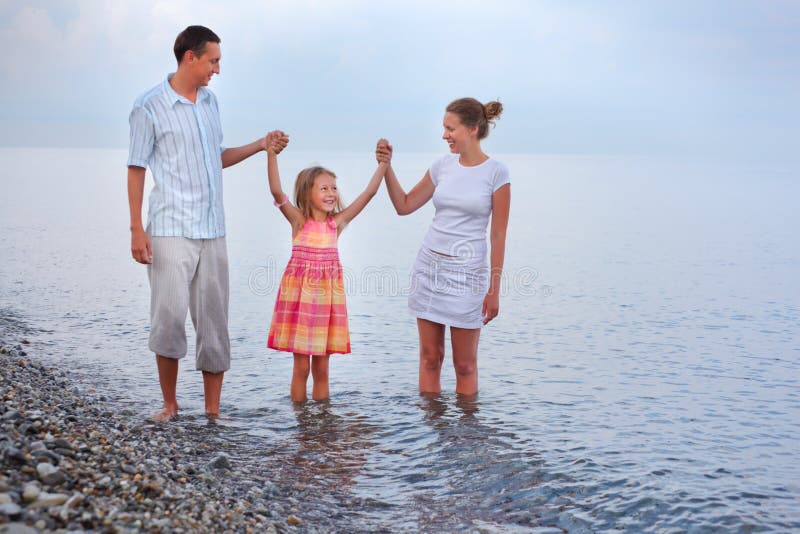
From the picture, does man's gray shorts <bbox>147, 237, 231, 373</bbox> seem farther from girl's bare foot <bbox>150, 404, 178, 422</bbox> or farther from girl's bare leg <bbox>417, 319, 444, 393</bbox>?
girl's bare leg <bbox>417, 319, 444, 393</bbox>

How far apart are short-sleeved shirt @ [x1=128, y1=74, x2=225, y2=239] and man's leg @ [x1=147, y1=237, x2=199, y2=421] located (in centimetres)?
9

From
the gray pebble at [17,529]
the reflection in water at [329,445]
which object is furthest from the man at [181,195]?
the gray pebble at [17,529]

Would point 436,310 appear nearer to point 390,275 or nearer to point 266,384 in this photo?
point 266,384

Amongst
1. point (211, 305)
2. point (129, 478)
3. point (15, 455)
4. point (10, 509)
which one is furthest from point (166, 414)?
point (10, 509)

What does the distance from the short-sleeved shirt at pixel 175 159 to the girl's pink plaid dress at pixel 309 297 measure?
2.80 ft

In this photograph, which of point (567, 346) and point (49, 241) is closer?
point (567, 346)

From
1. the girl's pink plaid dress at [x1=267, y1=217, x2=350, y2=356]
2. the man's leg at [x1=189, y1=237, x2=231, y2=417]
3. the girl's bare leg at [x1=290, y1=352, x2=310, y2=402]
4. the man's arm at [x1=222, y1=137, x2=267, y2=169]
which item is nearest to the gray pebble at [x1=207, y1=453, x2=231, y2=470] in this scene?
the man's leg at [x1=189, y1=237, x2=231, y2=417]

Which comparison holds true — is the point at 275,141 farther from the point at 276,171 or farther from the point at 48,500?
the point at 48,500

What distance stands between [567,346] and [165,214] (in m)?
5.66

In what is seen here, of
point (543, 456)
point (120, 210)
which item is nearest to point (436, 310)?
point (543, 456)

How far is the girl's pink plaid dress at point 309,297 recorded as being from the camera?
19.9 feet

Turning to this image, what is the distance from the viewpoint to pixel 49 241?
1789 cm

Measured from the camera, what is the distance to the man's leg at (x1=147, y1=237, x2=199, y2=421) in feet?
17.4

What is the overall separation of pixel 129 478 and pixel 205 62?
287cm
